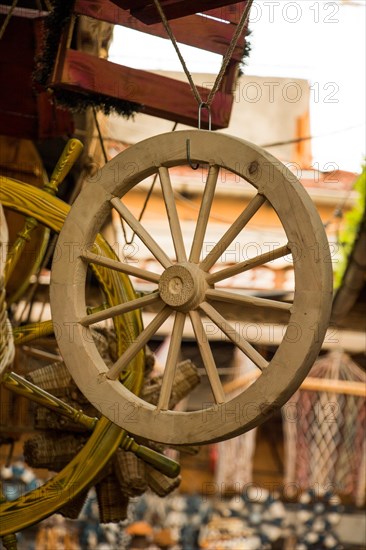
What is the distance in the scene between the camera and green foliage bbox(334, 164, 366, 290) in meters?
5.59

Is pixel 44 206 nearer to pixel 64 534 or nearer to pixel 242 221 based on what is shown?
pixel 242 221

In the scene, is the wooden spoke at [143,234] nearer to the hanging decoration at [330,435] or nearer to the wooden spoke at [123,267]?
the wooden spoke at [123,267]

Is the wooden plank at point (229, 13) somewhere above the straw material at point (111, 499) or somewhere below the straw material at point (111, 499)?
above

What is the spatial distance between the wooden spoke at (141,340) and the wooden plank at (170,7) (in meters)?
0.80

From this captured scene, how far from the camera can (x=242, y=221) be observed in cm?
235

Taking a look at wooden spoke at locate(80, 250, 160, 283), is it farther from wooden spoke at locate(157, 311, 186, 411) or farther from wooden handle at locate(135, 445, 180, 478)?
wooden handle at locate(135, 445, 180, 478)

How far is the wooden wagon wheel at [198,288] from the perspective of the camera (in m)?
2.26

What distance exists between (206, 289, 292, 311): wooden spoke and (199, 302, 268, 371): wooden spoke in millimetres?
26

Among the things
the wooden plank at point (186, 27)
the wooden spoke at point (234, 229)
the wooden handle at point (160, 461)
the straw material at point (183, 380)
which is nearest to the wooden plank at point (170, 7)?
the wooden plank at point (186, 27)

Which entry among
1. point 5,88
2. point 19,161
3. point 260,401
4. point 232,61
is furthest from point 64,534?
point 260,401

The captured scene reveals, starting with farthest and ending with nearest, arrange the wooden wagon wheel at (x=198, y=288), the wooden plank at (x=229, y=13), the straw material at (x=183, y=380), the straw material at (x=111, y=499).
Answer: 1. the straw material at (x=183, y=380)
2. the straw material at (x=111, y=499)
3. the wooden plank at (x=229, y=13)
4. the wooden wagon wheel at (x=198, y=288)

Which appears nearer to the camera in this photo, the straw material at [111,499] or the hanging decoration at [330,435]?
the straw material at [111,499]

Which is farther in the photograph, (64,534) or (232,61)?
(64,534)

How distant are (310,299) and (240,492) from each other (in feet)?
24.9
